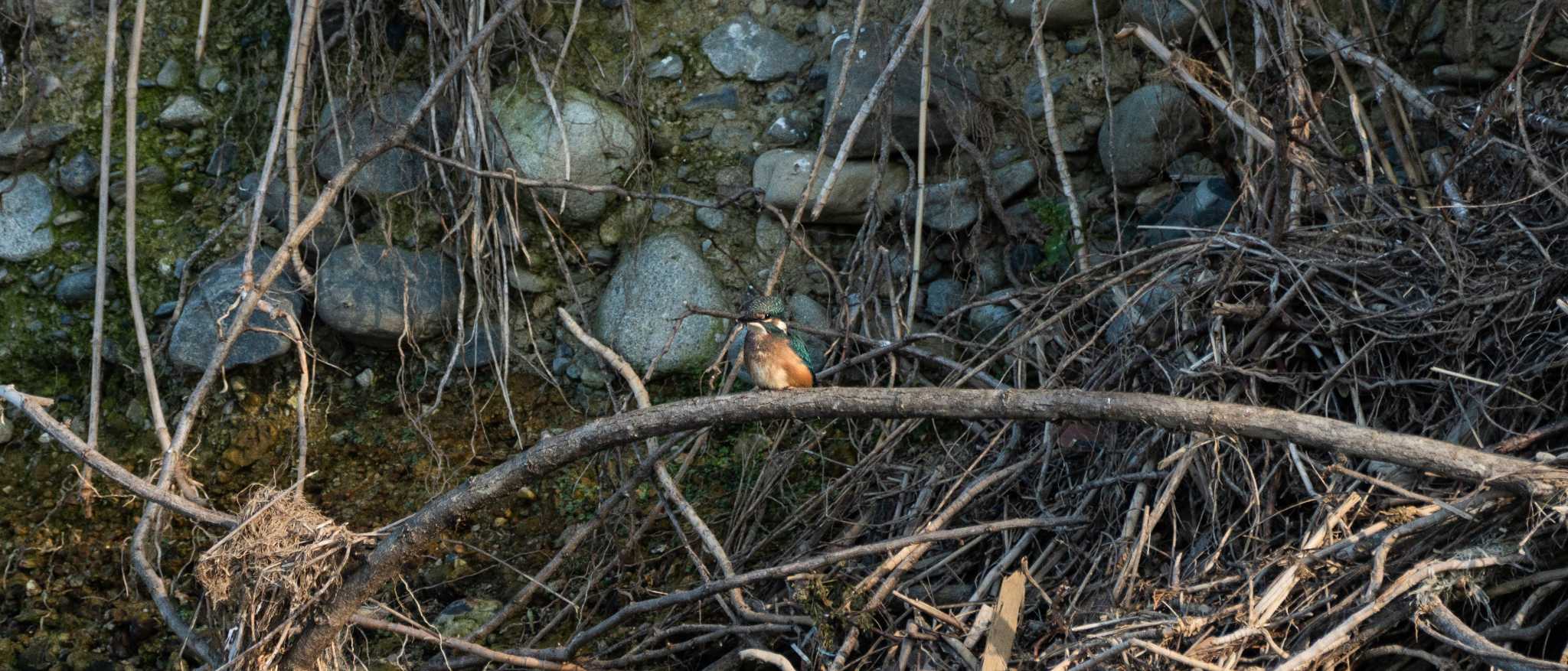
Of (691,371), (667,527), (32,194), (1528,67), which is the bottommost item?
(667,527)

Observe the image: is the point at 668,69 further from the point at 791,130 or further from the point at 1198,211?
the point at 1198,211

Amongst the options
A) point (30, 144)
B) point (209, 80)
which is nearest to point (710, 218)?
point (209, 80)

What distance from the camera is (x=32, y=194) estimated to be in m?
5.55

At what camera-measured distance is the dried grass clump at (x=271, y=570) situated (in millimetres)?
3354

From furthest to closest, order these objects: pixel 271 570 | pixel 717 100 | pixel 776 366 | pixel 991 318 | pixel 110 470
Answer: pixel 717 100
pixel 991 318
pixel 776 366
pixel 110 470
pixel 271 570

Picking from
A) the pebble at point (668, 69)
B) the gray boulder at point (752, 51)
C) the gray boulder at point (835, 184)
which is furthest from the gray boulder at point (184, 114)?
the gray boulder at point (835, 184)

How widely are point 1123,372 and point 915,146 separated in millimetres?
1408

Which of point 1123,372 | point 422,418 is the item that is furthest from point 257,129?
point 1123,372

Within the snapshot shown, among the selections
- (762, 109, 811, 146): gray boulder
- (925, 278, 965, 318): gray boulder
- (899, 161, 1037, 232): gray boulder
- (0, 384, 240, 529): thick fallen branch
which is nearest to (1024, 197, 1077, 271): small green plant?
(899, 161, 1037, 232): gray boulder

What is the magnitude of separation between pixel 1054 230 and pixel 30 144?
4.09 meters

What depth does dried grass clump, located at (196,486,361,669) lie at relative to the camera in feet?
11.0

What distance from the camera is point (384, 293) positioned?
5203 millimetres

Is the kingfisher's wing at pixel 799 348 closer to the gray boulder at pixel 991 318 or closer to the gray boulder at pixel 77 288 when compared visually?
the gray boulder at pixel 991 318

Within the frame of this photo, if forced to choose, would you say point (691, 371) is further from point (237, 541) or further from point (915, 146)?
point (237, 541)
